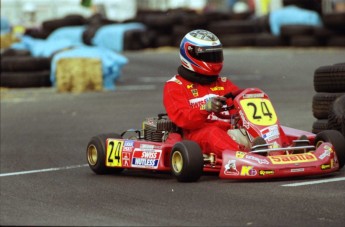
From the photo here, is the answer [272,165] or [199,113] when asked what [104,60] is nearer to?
[199,113]

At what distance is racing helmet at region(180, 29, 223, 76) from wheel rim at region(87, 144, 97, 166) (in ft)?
3.77

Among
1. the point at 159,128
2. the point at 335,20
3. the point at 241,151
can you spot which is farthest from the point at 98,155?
the point at 335,20

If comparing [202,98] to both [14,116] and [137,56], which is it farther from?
[137,56]

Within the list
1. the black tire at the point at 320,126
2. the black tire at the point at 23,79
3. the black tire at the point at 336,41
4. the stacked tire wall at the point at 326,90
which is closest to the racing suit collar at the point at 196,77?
the stacked tire wall at the point at 326,90

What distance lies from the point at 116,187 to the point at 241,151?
3.24ft

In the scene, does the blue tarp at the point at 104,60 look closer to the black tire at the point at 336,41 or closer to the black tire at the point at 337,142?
the black tire at the point at 336,41

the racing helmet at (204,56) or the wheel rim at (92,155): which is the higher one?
the racing helmet at (204,56)

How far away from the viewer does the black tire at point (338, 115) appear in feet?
29.1

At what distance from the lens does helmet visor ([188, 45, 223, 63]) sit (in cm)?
835

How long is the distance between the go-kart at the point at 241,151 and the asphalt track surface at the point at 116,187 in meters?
0.11

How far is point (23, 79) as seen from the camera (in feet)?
62.6

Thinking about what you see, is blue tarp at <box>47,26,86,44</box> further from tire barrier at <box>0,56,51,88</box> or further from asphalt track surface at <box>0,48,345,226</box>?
asphalt track surface at <box>0,48,345,226</box>

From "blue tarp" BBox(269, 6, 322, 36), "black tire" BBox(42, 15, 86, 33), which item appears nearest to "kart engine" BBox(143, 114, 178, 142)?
"blue tarp" BBox(269, 6, 322, 36)

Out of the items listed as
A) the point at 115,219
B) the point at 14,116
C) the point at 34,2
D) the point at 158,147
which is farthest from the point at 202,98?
the point at 34,2
